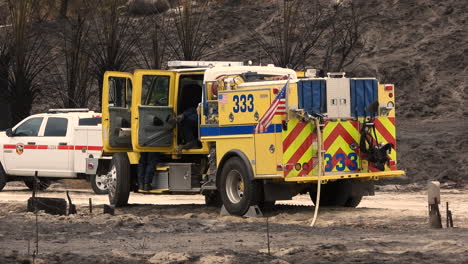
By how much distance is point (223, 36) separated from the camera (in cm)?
4247

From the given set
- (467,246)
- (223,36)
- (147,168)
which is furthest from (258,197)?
(223,36)

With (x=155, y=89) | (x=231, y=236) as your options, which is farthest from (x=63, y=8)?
(x=231, y=236)

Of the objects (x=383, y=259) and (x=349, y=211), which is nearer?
(x=383, y=259)

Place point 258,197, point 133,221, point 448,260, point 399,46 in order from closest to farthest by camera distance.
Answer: point 448,260, point 133,221, point 258,197, point 399,46

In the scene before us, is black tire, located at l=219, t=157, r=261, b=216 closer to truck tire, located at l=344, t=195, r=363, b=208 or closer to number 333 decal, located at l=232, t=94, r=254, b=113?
number 333 decal, located at l=232, t=94, r=254, b=113

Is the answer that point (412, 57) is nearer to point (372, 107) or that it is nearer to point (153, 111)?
point (153, 111)

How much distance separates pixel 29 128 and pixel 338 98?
37.7 feet

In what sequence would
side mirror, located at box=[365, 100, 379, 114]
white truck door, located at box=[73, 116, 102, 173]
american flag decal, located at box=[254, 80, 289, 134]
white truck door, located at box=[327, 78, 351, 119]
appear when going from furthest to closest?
white truck door, located at box=[73, 116, 102, 173] < side mirror, located at box=[365, 100, 379, 114] < white truck door, located at box=[327, 78, 351, 119] < american flag decal, located at box=[254, 80, 289, 134]

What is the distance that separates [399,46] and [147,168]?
63.7ft

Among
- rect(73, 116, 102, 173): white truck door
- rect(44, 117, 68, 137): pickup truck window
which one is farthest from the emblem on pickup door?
rect(73, 116, 102, 173): white truck door

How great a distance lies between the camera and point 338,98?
18.5 m

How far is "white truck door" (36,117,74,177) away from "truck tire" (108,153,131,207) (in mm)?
5282

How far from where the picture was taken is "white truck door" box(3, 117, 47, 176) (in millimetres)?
27422

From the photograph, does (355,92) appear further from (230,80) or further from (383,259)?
(383,259)
